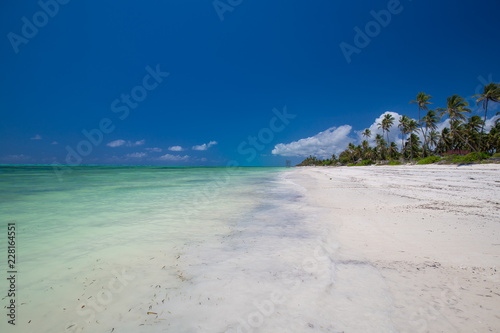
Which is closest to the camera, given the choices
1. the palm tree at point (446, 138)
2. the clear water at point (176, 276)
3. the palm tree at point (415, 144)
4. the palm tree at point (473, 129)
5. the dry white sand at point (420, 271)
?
the dry white sand at point (420, 271)

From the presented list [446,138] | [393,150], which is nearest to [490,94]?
[446,138]

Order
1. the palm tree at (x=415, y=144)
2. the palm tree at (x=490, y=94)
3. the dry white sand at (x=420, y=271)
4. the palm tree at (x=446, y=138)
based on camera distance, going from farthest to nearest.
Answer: the palm tree at (x=415, y=144)
the palm tree at (x=446, y=138)
the palm tree at (x=490, y=94)
the dry white sand at (x=420, y=271)

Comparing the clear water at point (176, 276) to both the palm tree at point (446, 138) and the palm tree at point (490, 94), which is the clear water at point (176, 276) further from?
the palm tree at point (446, 138)

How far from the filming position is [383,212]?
8.05 meters

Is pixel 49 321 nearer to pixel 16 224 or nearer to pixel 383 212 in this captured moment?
pixel 16 224

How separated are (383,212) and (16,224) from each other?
13.5 m

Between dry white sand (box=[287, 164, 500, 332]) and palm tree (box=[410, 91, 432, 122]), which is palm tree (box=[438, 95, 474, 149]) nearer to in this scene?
palm tree (box=[410, 91, 432, 122])

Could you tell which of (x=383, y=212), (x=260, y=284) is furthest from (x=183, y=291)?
(x=383, y=212)

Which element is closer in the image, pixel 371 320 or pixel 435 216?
pixel 371 320

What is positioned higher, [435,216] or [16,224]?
[16,224]

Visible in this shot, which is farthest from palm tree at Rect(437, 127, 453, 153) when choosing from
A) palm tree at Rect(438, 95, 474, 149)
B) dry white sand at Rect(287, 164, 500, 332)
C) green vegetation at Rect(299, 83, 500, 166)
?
dry white sand at Rect(287, 164, 500, 332)

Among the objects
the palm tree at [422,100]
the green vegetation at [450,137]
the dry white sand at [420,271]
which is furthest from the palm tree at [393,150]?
the dry white sand at [420,271]

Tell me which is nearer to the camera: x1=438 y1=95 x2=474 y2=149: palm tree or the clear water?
the clear water

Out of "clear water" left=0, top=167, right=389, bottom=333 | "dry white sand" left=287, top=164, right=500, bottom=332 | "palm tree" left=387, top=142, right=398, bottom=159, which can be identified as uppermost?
"palm tree" left=387, top=142, right=398, bottom=159
